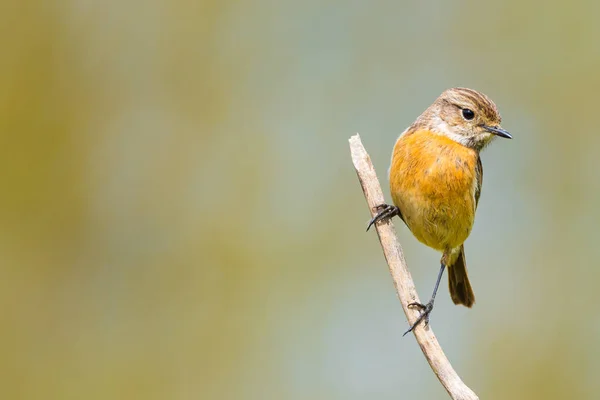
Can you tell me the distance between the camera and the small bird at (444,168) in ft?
21.7

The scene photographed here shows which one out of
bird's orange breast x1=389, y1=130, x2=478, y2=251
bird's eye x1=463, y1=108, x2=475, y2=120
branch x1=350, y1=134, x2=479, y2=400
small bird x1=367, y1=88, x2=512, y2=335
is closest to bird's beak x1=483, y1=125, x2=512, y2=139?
small bird x1=367, y1=88, x2=512, y2=335

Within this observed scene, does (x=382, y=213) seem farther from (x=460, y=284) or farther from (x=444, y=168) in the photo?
(x=460, y=284)

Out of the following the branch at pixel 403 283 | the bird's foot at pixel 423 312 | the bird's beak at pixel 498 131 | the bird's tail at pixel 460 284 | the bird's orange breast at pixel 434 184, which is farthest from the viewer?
the bird's tail at pixel 460 284

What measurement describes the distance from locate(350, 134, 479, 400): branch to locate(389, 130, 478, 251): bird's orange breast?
0.56 metres

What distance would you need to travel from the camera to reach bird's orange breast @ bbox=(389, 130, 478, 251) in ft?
21.6

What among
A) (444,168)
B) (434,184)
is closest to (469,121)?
(444,168)

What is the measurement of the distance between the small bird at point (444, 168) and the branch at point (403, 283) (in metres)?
0.37

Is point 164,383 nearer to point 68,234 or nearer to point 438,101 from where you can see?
point 68,234

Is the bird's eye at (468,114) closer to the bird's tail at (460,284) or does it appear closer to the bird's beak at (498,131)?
the bird's beak at (498,131)

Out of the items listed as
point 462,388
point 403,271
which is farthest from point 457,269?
point 462,388

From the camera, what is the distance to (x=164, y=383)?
12.1 m

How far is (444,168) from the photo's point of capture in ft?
21.7

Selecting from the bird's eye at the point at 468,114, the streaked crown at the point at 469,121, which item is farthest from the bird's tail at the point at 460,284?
the bird's eye at the point at 468,114

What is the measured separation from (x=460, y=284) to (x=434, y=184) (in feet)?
5.28
